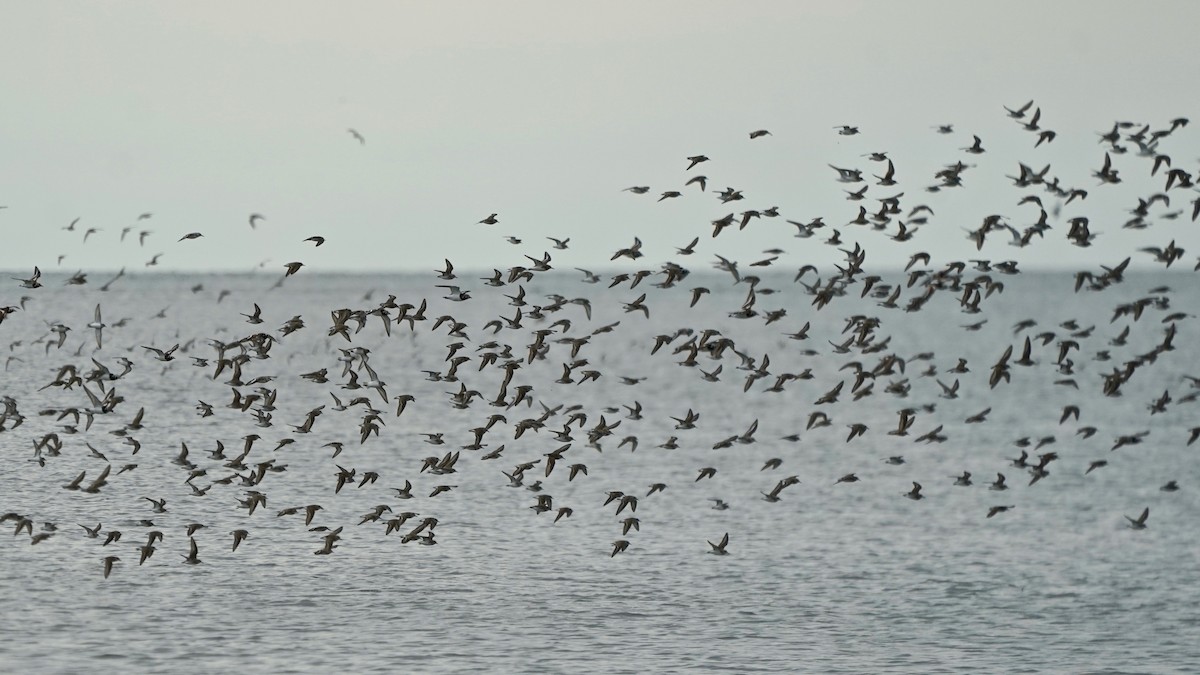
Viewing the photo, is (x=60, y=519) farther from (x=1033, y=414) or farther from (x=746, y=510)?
(x=1033, y=414)

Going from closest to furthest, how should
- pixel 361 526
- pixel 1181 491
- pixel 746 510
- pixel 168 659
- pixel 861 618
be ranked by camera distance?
pixel 168 659, pixel 861 618, pixel 361 526, pixel 746 510, pixel 1181 491

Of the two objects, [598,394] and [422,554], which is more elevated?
[598,394]

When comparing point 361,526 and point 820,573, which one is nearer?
point 820,573

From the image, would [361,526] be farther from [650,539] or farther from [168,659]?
[168,659]

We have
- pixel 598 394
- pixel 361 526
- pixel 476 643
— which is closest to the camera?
pixel 476 643

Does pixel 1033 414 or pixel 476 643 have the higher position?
pixel 1033 414

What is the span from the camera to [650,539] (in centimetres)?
5253

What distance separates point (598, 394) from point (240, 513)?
219 ft

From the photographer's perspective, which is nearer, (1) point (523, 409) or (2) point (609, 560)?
(2) point (609, 560)

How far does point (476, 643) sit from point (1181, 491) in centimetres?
3872

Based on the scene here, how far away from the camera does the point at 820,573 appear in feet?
157

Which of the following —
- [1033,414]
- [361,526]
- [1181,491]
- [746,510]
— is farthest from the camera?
[1033,414]

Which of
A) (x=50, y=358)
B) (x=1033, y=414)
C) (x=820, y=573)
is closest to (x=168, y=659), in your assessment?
(x=820, y=573)

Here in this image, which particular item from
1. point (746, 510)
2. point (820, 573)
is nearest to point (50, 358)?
point (746, 510)
